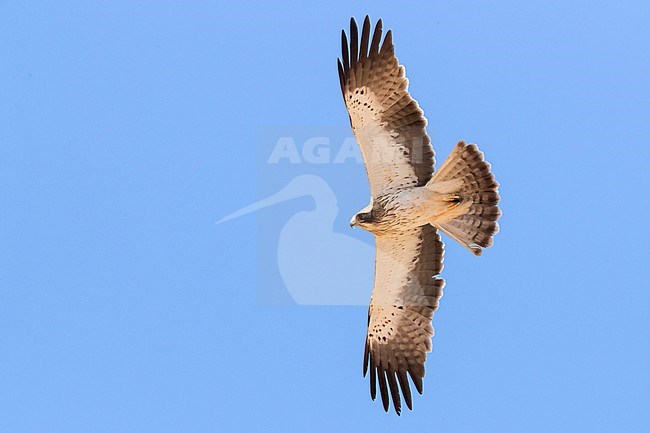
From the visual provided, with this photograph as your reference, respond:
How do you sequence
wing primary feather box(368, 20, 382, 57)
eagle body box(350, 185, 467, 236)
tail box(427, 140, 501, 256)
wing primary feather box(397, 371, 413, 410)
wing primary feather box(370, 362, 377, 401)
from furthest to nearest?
wing primary feather box(370, 362, 377, 401), wing primary feather box(397, 371, 413, 410), eagle body box(350, 185, 467, 236), wing primary feather box(368, 20, 382, 57), tail box(427, 140, 501, 256)

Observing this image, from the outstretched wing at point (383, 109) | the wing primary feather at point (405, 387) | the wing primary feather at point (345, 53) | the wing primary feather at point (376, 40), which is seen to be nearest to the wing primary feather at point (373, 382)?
the wing primary feather at point (405, 387)

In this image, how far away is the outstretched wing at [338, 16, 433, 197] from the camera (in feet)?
39.1

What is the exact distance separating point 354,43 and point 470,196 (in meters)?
2.17

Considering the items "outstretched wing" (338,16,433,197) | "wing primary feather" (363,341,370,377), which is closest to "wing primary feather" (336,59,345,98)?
"outstretched wing" (338,16,433,197)

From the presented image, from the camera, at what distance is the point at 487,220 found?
1207 cm

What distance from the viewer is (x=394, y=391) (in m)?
12.9

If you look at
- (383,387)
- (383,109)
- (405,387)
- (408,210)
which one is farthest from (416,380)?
(383,109)

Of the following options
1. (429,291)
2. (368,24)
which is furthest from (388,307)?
(368,24)

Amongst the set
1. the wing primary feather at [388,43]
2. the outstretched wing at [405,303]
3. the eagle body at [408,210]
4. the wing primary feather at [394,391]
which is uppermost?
the wing primary feather at [388,43]

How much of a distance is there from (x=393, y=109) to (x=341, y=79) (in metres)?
0.71

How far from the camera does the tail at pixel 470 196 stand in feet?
38.7

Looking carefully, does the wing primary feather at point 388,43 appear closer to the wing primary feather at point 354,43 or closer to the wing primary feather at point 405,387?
the wing primary feather at point 354,43

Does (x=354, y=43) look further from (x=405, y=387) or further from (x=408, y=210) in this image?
(x=405, y=387)

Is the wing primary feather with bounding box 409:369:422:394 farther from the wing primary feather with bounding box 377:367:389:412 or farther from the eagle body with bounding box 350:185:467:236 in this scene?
the eagle body with bounding box 350:185:467:236
